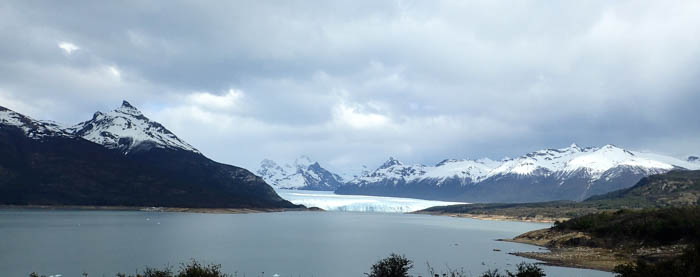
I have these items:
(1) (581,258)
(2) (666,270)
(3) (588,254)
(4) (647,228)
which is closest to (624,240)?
(4) (647,228)

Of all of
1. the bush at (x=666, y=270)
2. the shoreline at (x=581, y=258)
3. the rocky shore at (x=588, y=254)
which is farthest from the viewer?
the rocky shore at (x=588, y=254)

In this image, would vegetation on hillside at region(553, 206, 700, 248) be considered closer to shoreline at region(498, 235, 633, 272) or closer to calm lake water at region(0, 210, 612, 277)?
shoreline at region(498, 235, 633, 272)

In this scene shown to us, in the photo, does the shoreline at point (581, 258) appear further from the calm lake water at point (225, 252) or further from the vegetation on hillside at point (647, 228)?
the vegetation on hillside at point (647, 228)

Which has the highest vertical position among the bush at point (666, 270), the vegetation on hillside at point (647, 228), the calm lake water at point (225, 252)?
the vegetation on hillside at point (647, 228)

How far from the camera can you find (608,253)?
88.0 metres

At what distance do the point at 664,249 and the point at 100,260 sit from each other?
81.6 m

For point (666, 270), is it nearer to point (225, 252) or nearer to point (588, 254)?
point (588, 254)

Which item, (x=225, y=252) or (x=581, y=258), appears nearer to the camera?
(x=581, y=258)

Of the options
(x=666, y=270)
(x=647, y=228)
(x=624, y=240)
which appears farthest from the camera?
(x=624, y=240)

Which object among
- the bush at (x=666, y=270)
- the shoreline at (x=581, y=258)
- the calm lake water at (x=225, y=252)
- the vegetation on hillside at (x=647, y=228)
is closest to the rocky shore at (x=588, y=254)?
the shoreline at (x=581, y=258)

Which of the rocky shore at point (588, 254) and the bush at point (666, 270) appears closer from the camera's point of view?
the bush at point (666, 270)

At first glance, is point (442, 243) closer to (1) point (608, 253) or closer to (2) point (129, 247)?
(1) point (608, 253)

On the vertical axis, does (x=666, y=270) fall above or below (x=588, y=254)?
above

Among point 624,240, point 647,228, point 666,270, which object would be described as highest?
point 647,228
